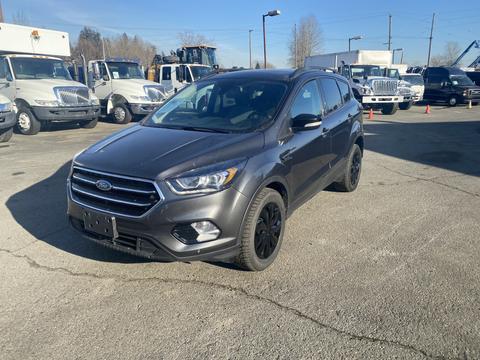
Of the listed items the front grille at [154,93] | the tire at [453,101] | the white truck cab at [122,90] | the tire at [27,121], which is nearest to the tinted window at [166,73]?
the white truck cab at [122,90]

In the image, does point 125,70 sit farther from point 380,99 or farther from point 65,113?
point 380,99

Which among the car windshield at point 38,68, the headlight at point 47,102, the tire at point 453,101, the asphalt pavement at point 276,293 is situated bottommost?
the tire at point 453,101

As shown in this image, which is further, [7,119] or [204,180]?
[7,119]

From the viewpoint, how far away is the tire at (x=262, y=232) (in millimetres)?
3227

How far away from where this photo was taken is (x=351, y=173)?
5832 mm

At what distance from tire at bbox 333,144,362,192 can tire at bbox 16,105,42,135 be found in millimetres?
10146

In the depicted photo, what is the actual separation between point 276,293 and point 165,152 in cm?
152

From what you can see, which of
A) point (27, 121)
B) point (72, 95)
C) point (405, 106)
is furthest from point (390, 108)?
point (27, 121)

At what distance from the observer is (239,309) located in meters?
2.98

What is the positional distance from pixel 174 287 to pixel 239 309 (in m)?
0.65

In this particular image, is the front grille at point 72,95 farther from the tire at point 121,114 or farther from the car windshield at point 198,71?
the car windshield at point 198,71

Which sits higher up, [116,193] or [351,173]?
[116,193]

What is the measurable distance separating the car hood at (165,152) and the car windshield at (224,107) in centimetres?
27

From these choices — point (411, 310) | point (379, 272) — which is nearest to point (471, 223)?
point (379, 272)
